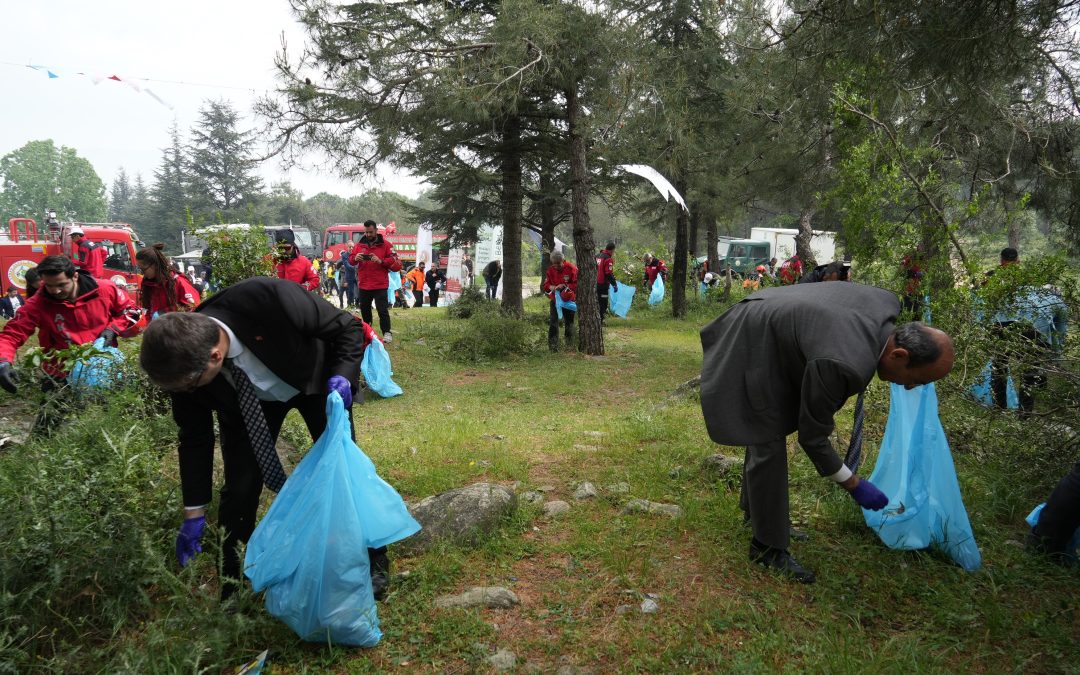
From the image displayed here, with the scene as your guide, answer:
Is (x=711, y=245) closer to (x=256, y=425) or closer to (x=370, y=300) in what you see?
(x=370, y=300)

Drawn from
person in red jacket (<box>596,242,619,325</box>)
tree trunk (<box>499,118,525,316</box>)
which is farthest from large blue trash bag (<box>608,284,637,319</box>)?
tree trunk (<box>499,118,525,316</box>)

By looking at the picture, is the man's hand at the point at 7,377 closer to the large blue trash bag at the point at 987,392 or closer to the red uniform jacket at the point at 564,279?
the large blue trash bag at the point at 987,392

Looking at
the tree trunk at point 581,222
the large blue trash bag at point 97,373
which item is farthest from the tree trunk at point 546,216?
the large blue trash bag at point 97,373

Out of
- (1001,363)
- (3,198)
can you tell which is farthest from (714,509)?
(3,198)

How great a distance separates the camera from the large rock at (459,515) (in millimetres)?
3098

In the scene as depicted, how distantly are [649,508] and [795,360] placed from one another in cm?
136

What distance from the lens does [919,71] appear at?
363 centimetres

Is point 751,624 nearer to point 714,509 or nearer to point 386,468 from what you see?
point 714,509

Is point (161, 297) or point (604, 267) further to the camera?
point (604, 267)

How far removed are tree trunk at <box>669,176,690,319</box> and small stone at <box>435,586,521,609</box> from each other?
12.2 metres

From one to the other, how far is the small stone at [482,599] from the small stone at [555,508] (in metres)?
0.86

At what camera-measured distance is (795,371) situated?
2672 mm

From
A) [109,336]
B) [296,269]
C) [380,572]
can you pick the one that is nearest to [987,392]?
[380,572]

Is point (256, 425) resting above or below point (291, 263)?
below
